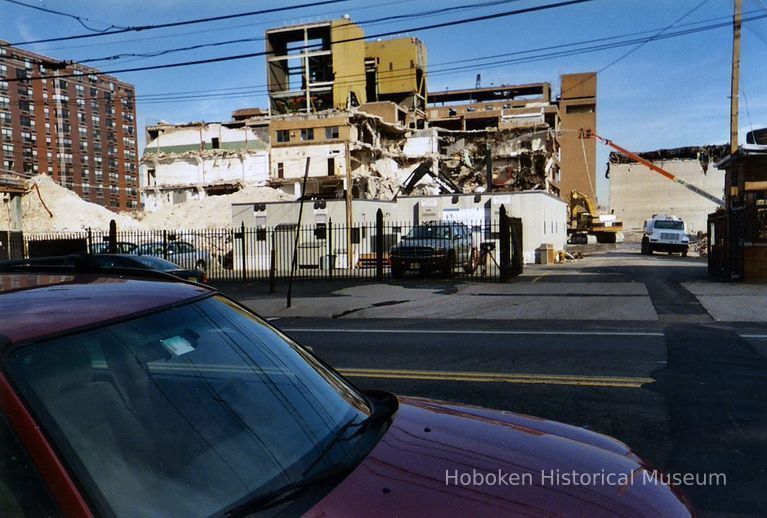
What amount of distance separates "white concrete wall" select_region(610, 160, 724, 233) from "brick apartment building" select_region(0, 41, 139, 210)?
9054cm

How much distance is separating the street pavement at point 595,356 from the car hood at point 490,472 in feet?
6.07

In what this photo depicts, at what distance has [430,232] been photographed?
2288cm

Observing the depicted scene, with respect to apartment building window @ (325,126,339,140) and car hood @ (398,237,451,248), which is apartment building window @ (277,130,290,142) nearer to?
apartment building window @ (325,126,339,140)

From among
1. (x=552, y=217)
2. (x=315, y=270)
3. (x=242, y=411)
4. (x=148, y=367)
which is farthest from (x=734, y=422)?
(x=552, y=217)

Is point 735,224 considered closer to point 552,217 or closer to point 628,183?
point 552,217

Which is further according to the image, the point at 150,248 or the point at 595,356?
the point at 150,248

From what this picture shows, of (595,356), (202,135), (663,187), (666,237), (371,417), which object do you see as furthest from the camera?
(663,187)

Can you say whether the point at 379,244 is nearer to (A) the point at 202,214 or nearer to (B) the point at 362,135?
(A) the point at 202,214

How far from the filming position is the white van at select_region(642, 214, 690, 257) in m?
37.3

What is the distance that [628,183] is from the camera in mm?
93500

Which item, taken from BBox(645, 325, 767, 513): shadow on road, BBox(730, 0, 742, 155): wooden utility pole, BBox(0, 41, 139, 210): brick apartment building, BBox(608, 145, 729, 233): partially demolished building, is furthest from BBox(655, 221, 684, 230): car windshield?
BBox(0, 41, 139, 210): brick apartment building

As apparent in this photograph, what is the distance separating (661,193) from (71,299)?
99.8m

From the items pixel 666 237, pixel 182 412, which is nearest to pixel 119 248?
pixel 182 412

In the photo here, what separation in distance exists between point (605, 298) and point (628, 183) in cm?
8505
